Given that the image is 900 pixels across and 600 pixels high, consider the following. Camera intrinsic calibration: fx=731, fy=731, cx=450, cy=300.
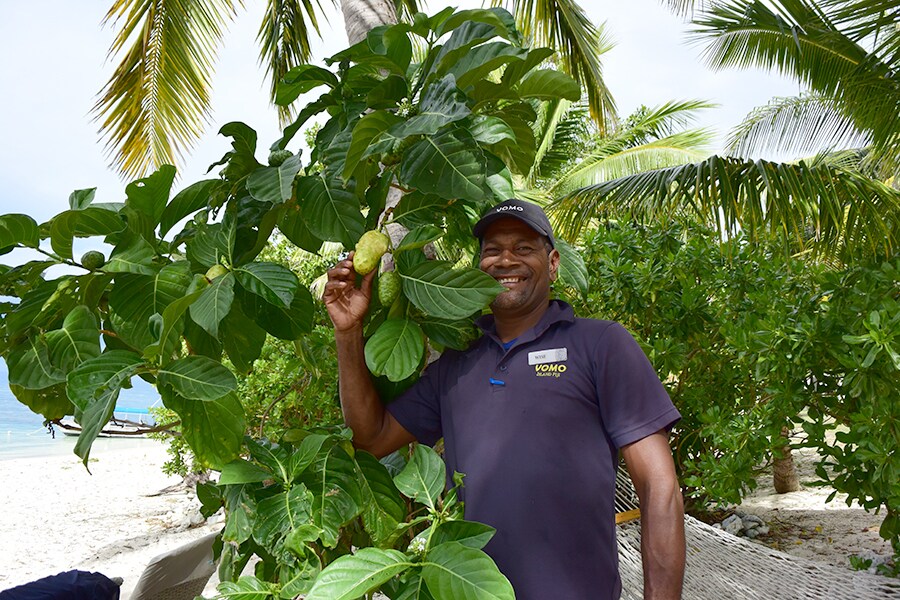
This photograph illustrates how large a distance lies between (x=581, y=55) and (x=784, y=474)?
3.54m

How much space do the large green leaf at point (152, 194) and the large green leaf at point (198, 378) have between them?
0.32 m

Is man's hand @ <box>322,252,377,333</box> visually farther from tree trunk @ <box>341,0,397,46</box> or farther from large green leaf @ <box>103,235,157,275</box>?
tree trunk @ <box>341,0,397,46</box>

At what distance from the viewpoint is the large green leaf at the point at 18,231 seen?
106 centimetres

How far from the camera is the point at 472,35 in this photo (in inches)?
42.8

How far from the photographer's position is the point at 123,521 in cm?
846

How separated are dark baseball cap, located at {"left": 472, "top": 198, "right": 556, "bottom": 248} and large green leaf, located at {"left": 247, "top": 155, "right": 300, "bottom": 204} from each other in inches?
15.0

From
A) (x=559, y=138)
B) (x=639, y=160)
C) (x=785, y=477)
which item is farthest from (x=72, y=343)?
(x=559, y=138)

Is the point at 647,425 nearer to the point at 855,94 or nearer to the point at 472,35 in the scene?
the point at 472,35

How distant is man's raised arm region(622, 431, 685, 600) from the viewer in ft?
3.84

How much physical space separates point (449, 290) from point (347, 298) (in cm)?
25

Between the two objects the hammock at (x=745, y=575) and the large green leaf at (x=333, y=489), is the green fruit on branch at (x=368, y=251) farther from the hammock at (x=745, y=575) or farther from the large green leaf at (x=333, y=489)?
the hammock at (x=745, y=575)

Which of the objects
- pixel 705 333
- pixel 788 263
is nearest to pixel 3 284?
pixel 705 333

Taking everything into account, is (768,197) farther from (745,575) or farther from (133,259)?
(133,259)

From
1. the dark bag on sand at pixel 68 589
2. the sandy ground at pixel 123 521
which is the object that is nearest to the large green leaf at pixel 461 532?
the dark bag on sand at pixel 68 589
